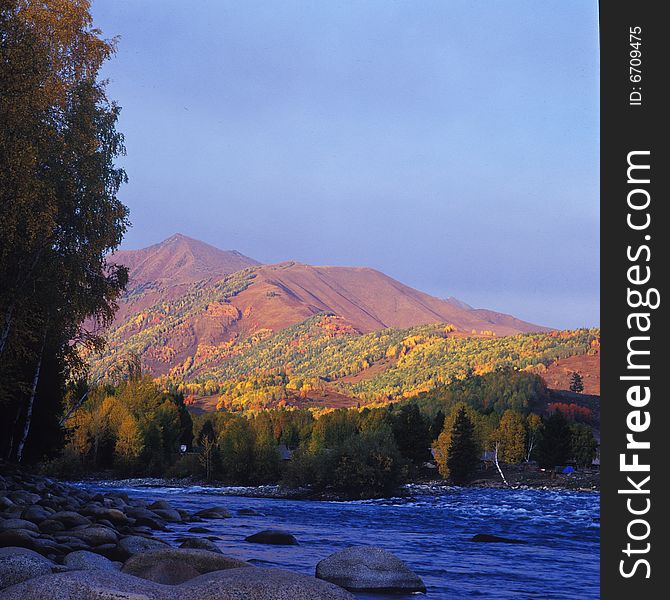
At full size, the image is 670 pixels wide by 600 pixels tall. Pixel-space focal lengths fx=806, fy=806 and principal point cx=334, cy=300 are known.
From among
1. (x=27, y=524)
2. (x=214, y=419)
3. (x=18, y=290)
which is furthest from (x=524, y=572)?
(x=214, y=419)

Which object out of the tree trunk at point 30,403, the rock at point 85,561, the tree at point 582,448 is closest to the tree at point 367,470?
the tree trunk at point 30,403

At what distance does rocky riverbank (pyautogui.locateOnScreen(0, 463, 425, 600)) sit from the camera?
7793 millimetres

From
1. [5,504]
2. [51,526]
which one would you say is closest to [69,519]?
[51,526]

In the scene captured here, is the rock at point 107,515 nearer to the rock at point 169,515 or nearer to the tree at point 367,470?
the rock at point 169,515

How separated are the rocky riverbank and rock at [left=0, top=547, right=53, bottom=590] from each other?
1 cm

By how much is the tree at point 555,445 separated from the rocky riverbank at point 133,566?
9695 cm

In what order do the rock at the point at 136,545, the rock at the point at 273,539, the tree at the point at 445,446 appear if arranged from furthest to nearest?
the tree at the point at 445,446 < the rock at the point at 273,539 < the rock at the point at 136,545

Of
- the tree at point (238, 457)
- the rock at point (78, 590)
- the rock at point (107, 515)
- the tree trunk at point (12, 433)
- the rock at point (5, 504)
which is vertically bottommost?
the tree at point (238, 457)

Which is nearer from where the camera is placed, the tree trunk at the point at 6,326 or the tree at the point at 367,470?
the tree trunk at the point at 6,326

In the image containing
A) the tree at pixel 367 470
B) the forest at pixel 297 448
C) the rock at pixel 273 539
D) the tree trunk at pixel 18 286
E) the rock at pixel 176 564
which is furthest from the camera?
the forest at pixel 297 448

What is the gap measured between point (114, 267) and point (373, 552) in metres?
15.0

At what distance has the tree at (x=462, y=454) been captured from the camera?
340ft

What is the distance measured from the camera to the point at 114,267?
88.0 feet

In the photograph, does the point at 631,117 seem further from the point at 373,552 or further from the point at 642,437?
the point at 373,552
